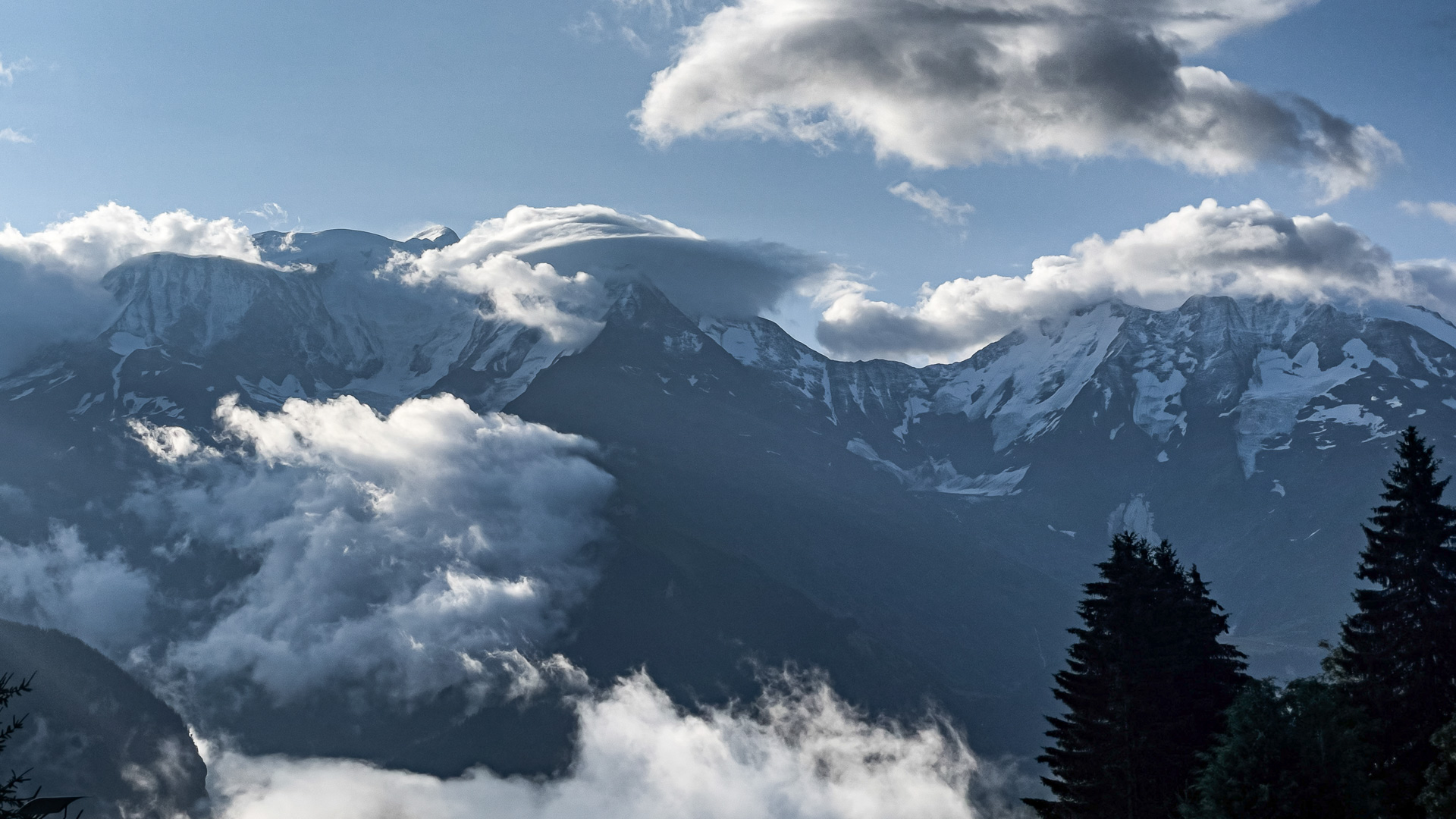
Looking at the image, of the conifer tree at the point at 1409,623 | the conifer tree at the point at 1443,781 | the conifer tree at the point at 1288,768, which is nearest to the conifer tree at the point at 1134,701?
the conifer tree at the point at 1409,623

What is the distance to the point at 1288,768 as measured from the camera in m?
64.8

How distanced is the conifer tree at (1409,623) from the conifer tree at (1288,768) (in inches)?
316

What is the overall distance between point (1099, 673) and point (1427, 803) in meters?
26.2

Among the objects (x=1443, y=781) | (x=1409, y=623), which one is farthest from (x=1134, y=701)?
(x=1443, y=781)

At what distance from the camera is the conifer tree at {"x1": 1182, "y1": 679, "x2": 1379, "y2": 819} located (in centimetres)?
6381

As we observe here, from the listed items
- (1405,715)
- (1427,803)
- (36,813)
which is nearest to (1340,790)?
(1427,803)

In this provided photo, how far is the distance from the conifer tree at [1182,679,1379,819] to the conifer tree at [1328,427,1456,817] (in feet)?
26.4

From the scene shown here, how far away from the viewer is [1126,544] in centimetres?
8956

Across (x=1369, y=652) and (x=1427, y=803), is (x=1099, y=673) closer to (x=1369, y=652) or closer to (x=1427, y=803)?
(x=1369, y=652)

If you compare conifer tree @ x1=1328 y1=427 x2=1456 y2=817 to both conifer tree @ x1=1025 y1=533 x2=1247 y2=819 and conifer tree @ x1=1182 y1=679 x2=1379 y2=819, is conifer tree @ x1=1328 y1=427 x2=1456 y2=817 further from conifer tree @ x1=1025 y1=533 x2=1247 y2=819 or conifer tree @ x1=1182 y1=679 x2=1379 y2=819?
conifer tree @ x1=1025 y1=533 x2=1247 y2=819

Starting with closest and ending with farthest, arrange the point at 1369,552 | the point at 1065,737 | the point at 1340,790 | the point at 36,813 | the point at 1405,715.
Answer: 1. the point at 36,813
2. the point at 1340,790
3. the point at 1405,715
4. the point at 1369,552
5. the point at 1065,737

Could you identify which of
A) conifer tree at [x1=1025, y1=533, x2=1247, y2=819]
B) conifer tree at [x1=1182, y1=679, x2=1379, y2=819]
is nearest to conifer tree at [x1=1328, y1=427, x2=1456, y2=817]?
conifer tree at [x1=1182, y1=679, x2=1379, y2=819]

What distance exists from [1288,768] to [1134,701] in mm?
16632

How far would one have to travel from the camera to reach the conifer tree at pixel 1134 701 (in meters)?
80.5
